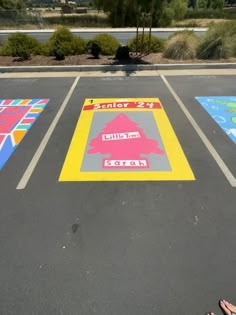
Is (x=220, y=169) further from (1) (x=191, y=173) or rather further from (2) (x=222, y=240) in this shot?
(2) (x=222, y=240)

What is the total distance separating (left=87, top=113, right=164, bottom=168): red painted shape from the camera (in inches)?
221

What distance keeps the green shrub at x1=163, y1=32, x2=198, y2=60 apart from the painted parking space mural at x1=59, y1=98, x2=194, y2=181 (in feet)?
20.0

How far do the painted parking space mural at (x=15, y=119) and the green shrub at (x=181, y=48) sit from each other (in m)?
7.19

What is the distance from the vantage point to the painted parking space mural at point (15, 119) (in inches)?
250

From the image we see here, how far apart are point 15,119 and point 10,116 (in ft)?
0.96

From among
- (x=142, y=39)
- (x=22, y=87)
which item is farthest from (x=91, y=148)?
(x=142, y=39)

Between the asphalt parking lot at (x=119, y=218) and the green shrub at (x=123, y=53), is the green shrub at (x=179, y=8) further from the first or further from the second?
the asphalt parking lot at (x=119, y=218)

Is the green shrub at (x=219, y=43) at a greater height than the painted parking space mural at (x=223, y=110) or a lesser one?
greater

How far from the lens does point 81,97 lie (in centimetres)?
924

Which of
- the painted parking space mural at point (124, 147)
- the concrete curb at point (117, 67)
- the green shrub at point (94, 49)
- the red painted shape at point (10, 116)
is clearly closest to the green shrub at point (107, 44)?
the green shrub at point (94, 49)

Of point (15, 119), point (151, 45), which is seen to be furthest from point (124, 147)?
point (151, 45)

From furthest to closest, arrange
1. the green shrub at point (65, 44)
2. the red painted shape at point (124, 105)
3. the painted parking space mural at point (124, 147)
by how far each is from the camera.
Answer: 1. the green shrub at point (65, 44)
2. the red painted shape at point (124, 105)
3. the painted parking space mural at point (124, 147)

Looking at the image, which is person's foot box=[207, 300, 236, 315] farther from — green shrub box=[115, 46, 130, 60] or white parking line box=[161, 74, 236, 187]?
green shrub box=[115, 46, 130, 60]

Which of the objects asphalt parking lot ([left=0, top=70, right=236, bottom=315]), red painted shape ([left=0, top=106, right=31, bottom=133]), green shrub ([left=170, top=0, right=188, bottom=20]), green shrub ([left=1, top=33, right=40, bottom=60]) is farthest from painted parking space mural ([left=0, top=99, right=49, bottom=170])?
green shrub ([left=170, top=0, right=188, bottom=20])
